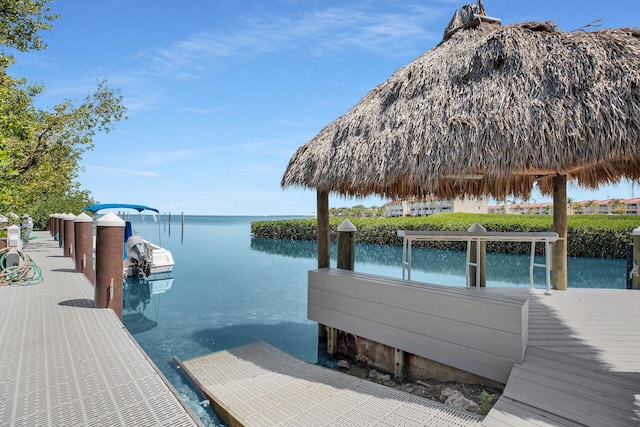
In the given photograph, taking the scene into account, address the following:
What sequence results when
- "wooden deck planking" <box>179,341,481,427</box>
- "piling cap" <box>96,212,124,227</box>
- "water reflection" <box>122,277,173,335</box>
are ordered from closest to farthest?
"wooden deck planking" <box>179,341,481,427</box>
"piling cap" <box>96,212,124,227</box>
"water reflection" <box>122,277,173,335</box>

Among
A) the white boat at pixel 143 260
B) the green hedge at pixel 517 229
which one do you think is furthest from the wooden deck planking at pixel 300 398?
the green hedge at pixel 517 229

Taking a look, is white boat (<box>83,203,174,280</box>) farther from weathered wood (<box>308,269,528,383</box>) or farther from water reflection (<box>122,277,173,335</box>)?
weathered wood (<box>308,269,528,383</box>)

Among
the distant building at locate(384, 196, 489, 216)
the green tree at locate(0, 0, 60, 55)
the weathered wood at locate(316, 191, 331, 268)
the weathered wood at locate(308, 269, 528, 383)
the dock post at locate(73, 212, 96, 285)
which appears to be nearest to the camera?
the weathered wood at locate(308, 269, 528, 383)

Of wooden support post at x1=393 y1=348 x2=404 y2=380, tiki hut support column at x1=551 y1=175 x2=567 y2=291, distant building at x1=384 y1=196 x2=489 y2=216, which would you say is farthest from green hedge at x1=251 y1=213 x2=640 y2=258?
wooden support post at x1=393 y1=348 x2=404 y2=380

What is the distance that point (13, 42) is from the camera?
8.90m

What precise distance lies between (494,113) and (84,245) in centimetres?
764

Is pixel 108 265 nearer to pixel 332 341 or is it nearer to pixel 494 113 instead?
pixel 332 341

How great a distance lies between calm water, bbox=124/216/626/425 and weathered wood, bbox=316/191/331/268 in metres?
1.29

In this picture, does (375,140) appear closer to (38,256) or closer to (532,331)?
(532,331)

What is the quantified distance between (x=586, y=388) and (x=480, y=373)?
782mm

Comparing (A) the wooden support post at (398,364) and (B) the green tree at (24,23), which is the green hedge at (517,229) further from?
(B) the green tree at (24,23)

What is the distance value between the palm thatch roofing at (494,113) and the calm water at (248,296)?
2718 millimetres

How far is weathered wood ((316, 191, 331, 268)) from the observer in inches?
190

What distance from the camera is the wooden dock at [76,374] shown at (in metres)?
2.10
